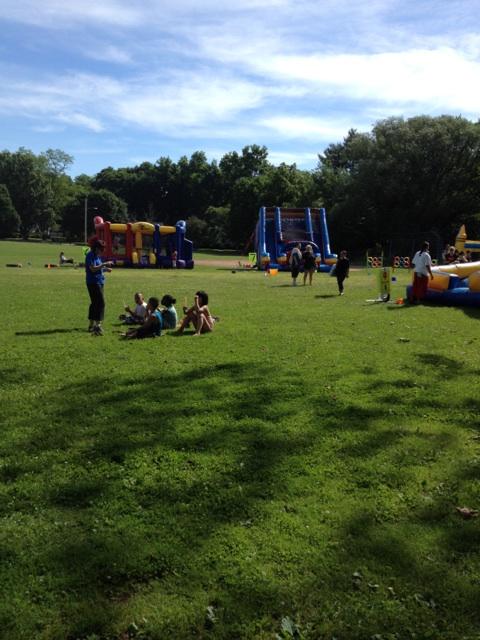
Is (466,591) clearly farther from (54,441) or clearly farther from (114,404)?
(114,404)

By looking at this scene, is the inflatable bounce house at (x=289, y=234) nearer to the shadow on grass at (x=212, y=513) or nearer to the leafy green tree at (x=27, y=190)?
the shadow on grass at (x=212, y=513)

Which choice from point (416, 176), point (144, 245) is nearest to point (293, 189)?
point (416, 176)

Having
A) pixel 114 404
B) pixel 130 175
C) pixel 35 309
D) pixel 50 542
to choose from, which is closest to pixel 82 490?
pixel 50 542

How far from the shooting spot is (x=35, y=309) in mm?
13953

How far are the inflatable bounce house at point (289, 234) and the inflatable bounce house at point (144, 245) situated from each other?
183 inches

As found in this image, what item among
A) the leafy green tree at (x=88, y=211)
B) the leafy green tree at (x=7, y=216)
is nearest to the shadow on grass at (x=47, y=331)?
the leafy green tree at (x=88, y=211)

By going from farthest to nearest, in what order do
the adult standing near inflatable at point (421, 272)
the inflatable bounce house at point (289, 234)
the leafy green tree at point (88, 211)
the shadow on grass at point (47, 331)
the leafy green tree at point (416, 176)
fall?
the leafy green tree at point (88, 211) → the leafy green tree at point (416, 176) → the inflatable bounce house at point (289, 234) → the adult standing near inflatable at point (421, 272) → the shadow on grass at point (47, 331)

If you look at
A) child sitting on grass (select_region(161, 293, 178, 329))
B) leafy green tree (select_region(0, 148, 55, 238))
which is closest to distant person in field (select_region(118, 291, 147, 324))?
child sitting on grass (select_region(161, 293, 178, 329))

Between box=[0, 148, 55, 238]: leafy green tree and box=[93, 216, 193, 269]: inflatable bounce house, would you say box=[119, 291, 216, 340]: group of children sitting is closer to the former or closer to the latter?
box=[93, 216, 193, 269]: inflatable bounce house

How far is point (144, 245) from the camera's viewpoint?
114 ft

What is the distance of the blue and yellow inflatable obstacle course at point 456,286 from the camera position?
15188mm

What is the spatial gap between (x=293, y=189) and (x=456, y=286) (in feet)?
177

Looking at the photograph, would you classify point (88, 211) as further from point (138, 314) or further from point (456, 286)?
point (138, 314)

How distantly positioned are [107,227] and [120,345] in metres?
26.1
